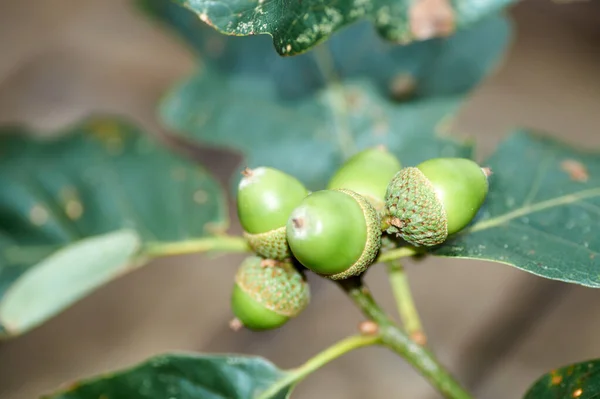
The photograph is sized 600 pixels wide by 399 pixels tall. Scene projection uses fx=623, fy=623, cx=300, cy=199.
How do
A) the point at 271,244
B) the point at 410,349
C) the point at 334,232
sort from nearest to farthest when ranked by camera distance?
→ the point at 334,232, the point at 271,244, the point at 410,349

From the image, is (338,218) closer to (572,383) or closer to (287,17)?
(287,17)

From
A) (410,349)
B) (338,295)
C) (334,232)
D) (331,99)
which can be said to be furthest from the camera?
(338,295)

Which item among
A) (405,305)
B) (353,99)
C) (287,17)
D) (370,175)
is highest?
(287,17)

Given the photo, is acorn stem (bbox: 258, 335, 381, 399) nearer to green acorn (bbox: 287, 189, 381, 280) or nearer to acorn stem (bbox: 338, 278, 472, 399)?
acorn stem (bbox: 338, 278, 472, 399)

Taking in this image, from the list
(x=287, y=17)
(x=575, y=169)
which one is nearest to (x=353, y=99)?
(x=575, y=169)

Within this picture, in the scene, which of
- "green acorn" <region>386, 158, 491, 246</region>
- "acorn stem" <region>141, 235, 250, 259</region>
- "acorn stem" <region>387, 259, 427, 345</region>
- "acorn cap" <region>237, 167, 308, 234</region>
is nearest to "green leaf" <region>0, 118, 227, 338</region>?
"acorn stem" <region>141, 235, 250, 259</region>

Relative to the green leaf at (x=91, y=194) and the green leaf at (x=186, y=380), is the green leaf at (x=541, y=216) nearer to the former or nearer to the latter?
the green leaf at (x=186, y=380)
